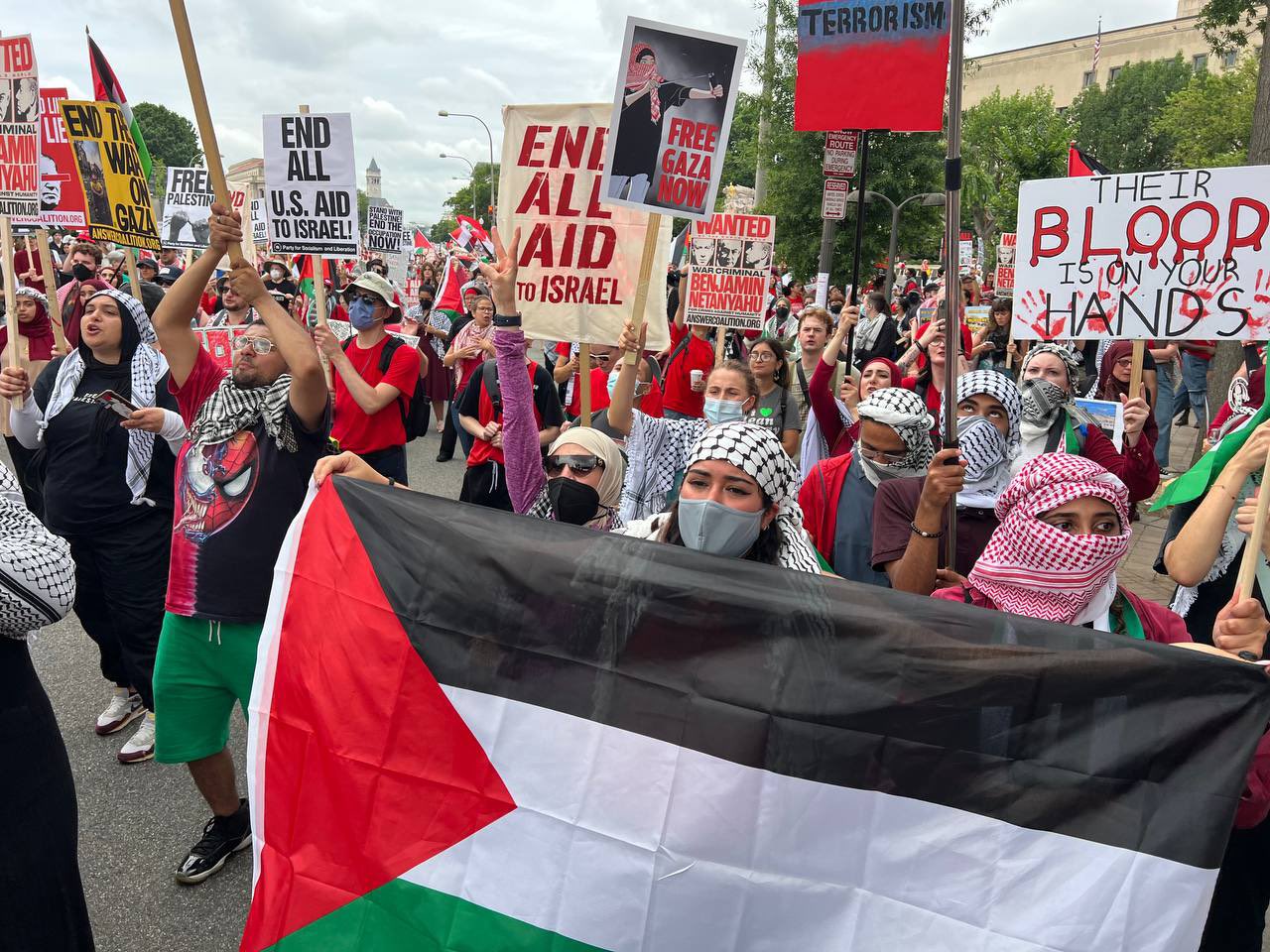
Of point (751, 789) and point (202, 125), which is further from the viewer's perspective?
point (202, 125)

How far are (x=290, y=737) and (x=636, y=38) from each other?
9.48ft

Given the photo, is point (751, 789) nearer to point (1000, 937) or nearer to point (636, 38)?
point (1000, 937)

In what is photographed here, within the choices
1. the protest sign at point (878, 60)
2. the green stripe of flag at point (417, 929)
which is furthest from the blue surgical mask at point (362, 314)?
the green stripe of flag at point (417, 929)

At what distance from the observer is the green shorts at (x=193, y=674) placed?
334cm

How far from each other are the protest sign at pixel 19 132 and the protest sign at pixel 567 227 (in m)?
3.25

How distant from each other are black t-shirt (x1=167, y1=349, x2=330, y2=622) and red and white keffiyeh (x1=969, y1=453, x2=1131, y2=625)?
2222 millimetres

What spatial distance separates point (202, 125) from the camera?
127 inches

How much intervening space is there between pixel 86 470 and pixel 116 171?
8.22 feet

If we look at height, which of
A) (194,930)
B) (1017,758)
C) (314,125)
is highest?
(314,125)

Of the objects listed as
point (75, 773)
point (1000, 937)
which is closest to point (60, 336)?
point (75, 773)

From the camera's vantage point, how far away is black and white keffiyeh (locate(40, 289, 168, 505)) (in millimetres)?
4312

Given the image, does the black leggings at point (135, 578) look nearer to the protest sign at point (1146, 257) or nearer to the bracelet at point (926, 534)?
the bracelet at point (926, 534)

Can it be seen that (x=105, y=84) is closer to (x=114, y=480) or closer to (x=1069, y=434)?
(x=114, y=480)

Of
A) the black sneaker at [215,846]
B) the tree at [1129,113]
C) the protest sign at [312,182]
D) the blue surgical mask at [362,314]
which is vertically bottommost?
the black sneaker at [215,846]
